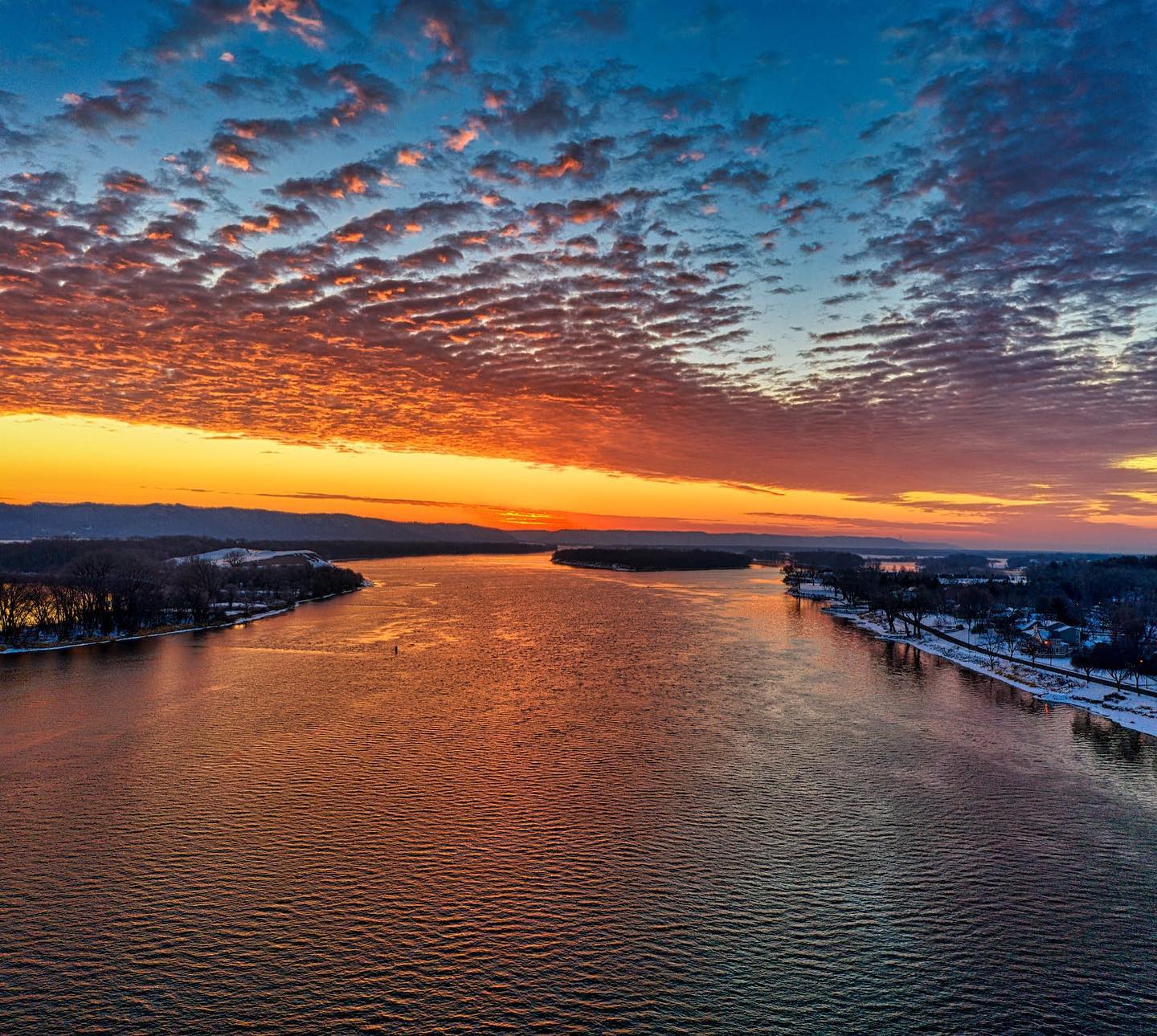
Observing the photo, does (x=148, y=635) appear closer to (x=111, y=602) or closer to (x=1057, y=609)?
(x=111, y=602)

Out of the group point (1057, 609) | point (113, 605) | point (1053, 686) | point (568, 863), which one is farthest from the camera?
point (1057, 609)

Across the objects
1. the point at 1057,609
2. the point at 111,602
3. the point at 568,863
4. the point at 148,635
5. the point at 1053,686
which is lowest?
the point at 148,635

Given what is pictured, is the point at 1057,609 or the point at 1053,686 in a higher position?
the point at 1057,609

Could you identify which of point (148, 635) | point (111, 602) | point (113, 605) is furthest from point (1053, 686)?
point (111, 602)

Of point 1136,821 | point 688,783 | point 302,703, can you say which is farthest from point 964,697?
point 302,703

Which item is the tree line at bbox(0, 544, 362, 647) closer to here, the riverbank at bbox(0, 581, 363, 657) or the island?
the island

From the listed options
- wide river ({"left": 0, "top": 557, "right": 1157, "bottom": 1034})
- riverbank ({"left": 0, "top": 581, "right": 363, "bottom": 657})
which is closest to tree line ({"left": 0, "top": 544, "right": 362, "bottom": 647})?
riverbank ({"left": 0, "top": 581, "right": 363, "bottom": 657})

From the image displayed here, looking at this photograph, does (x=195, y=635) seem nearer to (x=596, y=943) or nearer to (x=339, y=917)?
(x=339, y=917)
